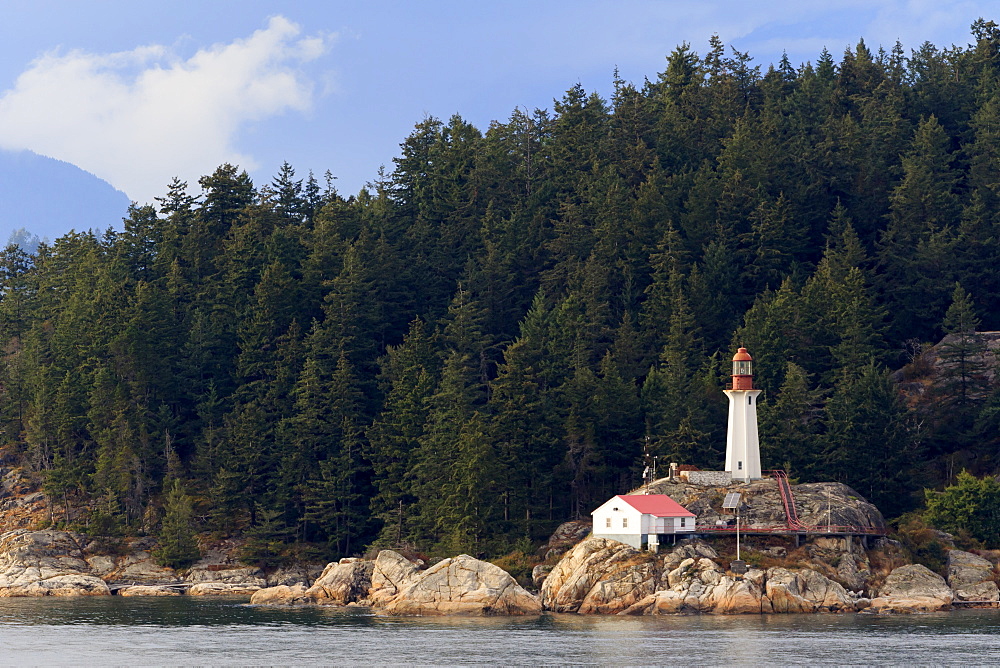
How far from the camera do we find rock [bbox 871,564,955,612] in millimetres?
74375

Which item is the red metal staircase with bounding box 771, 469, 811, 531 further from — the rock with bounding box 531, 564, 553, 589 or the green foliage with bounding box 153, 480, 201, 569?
the green foliage with bounding box 153, 480, 201, 569

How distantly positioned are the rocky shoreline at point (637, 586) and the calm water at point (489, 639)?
6.20 ft

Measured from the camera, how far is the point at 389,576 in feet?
270

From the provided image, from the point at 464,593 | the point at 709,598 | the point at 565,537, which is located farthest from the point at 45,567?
the point at 709,598

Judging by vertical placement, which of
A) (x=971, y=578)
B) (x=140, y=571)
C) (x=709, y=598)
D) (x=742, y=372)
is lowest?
(x=709, y=598)

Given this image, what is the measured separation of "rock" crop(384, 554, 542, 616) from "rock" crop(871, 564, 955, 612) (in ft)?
62.4

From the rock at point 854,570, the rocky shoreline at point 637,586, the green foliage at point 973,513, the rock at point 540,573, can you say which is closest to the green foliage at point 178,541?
the rocky shoreline at point 637,586

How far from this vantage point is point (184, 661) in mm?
60469

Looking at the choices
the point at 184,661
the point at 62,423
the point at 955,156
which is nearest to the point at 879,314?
the point at 955,156

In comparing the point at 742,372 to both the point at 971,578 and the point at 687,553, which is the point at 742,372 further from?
the point at 971,578

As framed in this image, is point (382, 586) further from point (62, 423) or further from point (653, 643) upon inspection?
point (62, 423)

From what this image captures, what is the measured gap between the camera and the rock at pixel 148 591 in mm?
91125

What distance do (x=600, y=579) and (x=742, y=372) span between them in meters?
16.2

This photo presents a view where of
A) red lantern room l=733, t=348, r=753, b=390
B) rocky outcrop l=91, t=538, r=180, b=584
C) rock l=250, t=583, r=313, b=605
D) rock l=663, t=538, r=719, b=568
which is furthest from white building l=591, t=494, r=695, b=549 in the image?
rocky outcrop l=91, t=538, r=180, b=584
